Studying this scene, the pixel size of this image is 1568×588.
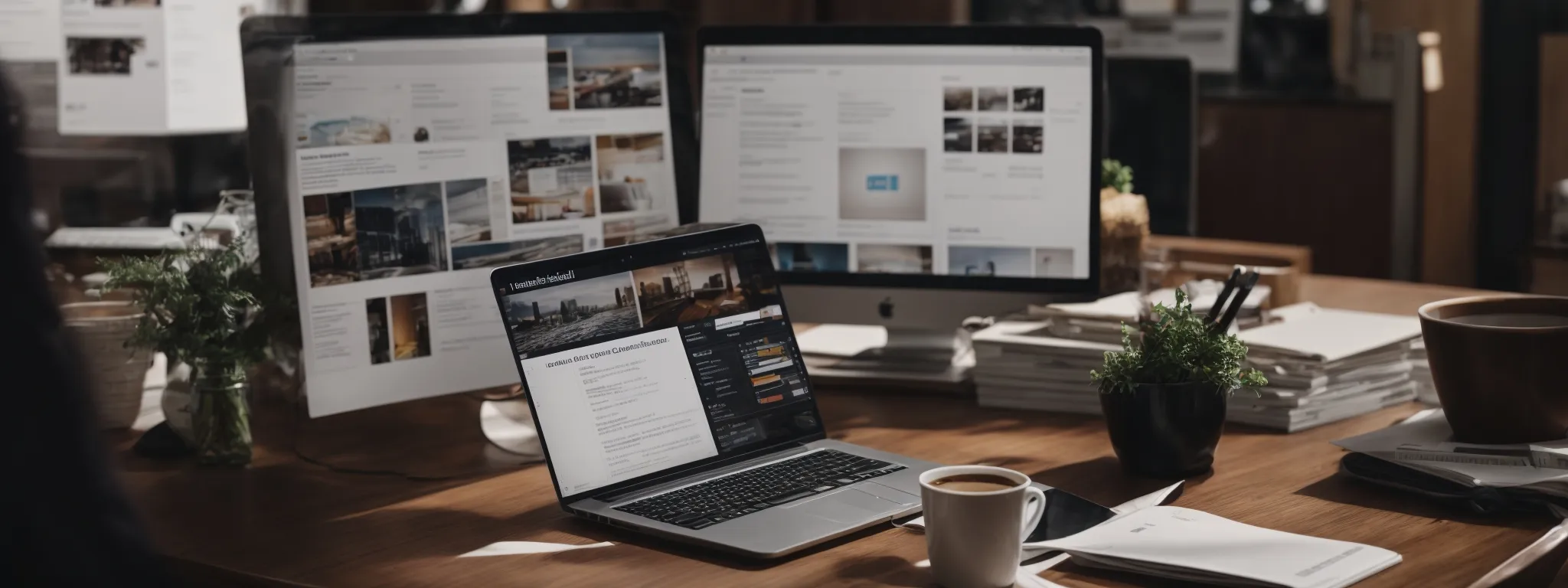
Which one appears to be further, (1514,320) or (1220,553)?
(1514,320)

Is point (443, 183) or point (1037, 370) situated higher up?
point (443, 183)

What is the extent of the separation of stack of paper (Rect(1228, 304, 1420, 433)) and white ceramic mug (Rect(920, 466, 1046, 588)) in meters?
0.51

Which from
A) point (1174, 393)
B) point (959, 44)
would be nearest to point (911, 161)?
point (959, 44)

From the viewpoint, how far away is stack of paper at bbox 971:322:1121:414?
1.62 metres

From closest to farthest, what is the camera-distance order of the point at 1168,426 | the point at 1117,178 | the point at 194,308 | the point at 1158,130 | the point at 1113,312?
the point at 1168,426 < the point at 194,308 < the point at 1113,312 < the point at 1117,178 < the point at 1158,130

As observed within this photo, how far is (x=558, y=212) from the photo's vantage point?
1.62 m

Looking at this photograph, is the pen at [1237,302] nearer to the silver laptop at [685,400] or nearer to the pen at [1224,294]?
the pen at [1224,294]

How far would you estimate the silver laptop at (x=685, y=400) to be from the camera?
1.24 m

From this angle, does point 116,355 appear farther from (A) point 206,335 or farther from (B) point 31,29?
(B) point 31,29

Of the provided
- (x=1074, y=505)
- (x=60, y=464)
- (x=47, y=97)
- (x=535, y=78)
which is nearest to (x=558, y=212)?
(x=535, y=78)

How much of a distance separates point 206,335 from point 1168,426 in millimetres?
942

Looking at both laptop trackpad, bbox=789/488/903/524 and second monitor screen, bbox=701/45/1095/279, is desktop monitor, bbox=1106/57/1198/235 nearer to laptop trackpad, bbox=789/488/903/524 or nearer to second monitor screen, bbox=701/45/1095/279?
second monitor screen, bbox=701/45/1095/279

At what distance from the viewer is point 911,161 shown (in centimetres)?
175

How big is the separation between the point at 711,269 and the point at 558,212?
0.96 feet
